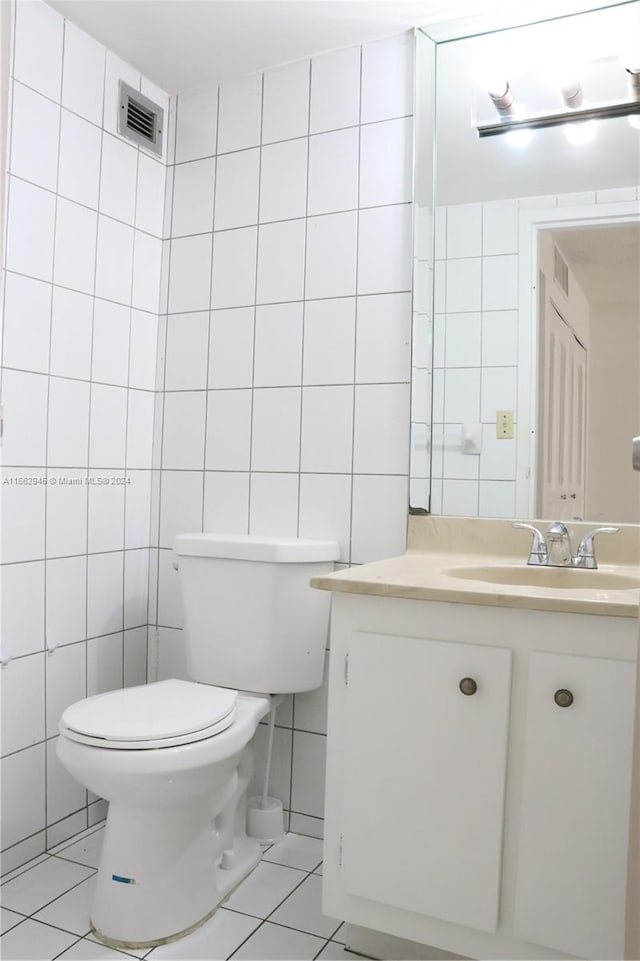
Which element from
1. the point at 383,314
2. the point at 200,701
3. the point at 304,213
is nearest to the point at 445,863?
the point at 200,701

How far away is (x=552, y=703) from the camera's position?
1.23 meters

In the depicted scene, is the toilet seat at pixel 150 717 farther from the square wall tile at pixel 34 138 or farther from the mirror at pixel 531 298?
the square wall tile at pixel 34 138

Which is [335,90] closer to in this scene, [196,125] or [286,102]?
[286,102]

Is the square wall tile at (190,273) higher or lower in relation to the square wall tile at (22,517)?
higher

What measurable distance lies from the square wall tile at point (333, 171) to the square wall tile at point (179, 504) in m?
0.82

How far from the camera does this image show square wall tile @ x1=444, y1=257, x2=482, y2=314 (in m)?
1.81

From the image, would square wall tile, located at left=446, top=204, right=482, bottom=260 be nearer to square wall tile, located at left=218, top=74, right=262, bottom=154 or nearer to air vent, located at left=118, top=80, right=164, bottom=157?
square wall tile, located at left=218, top=74, right=262, bottom=154

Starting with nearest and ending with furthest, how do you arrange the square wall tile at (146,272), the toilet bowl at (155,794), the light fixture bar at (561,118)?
the toilet bowl at (155,794), the light fixture bar at (561,118), the square wall tile at (146,272)

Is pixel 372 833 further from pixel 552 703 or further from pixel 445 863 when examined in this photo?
pixel 552 703

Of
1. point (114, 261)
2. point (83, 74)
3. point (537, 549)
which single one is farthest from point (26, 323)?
point (537, 549)

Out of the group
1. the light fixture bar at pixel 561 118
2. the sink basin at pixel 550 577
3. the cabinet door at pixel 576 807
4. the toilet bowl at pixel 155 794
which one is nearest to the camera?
the cabinet door at pixel 576 807

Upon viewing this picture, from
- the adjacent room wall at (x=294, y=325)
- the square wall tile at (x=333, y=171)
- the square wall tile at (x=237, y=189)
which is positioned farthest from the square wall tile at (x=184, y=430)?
the square wall tile at (x=333, y=171)

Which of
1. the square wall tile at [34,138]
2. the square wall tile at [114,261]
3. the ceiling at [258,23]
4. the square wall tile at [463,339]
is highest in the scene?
the ceiling at [258,23]

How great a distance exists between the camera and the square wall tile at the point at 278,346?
6.58 feet
